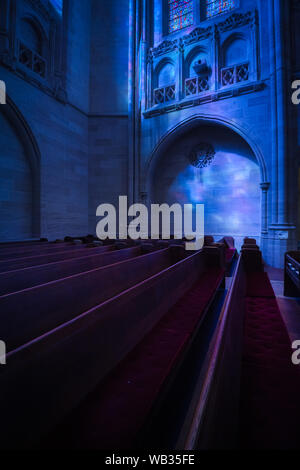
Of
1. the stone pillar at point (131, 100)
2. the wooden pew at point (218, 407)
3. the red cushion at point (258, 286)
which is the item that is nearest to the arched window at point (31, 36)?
the stone pillar at point (131, 100)

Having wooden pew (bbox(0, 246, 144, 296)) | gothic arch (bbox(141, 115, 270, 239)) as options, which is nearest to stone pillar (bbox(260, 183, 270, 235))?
gothic arch (bbox(141, 115, 270, 239))

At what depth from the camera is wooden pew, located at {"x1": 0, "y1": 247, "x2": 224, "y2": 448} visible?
82cm

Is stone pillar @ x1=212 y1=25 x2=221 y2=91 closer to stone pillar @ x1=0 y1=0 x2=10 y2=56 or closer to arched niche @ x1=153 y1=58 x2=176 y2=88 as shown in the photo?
arched niche @ x1=153 y1=58 x2=176 y2=88

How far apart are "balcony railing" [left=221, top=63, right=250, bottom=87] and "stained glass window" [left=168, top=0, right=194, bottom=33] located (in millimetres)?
2397

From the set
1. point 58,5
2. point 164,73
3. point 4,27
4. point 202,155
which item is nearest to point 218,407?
point 4,27

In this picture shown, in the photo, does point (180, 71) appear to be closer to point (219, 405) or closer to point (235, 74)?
point (235, 74)

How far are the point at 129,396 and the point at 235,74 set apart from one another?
8.93m

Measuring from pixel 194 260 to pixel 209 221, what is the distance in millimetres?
5705

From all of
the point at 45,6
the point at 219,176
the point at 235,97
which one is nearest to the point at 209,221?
the point at 219,176

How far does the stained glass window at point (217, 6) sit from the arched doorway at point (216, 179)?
132 inches

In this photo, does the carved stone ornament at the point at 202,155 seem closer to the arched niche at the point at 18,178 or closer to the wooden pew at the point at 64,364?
the arched niche at the point at 18,178

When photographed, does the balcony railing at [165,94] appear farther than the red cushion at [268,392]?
Yes

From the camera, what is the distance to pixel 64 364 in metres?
1.05

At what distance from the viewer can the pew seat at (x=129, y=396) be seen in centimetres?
94
